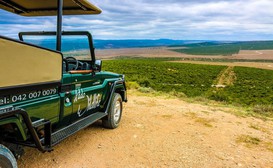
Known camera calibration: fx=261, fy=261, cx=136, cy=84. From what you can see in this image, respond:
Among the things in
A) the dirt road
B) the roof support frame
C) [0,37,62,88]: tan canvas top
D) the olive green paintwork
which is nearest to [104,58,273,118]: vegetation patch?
the dirt road

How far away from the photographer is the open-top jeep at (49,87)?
2.71 m

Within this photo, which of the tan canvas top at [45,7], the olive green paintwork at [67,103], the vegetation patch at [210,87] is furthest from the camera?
the vegetation patch at [210,87]

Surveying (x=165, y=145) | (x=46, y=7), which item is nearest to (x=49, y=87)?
(x=46, y=7)

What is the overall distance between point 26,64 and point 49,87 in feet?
1.82

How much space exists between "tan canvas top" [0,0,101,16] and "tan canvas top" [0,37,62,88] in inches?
57.1

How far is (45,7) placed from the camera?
4.68 metres

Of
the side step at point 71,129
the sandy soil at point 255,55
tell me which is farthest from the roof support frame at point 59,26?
the sandy soil at point 255,55

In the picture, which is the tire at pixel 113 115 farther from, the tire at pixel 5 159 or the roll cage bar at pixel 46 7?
the tire at pixel 5 159

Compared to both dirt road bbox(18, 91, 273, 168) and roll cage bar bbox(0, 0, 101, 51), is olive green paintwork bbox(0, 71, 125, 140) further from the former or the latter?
roll cage bar bbox(0, 0, 101, 51)

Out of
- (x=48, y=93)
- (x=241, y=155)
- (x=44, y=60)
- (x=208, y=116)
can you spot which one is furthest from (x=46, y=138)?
(x=208, y=116)

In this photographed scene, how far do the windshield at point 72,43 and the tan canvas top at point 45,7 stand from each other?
0.50 meters

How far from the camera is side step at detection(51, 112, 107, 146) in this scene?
3561mm

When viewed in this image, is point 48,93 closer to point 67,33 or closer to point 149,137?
point 67,33

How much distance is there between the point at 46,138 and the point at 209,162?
8.68 feet
